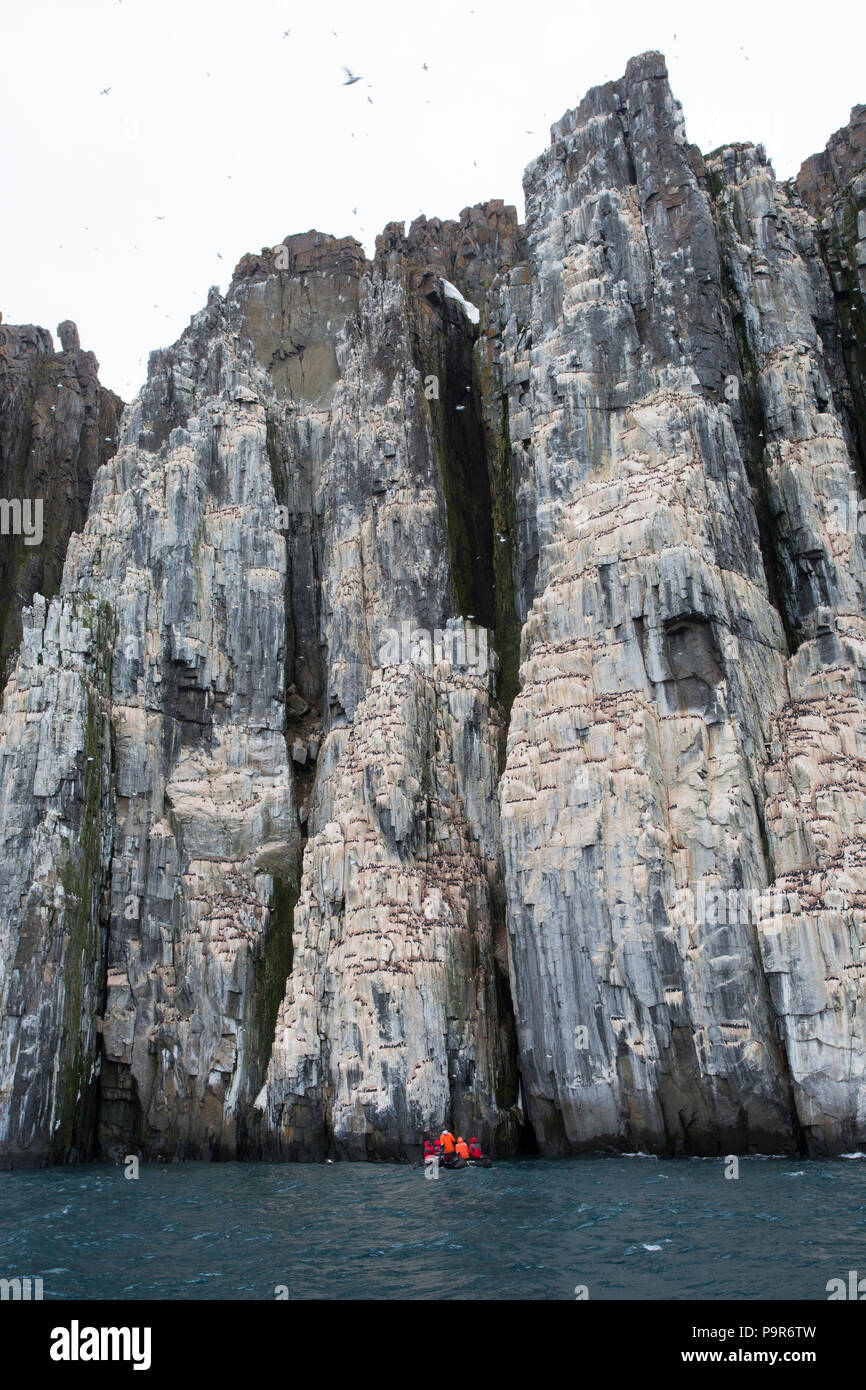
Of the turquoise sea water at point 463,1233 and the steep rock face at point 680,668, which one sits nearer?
the turquoise sea water at point 463,1233

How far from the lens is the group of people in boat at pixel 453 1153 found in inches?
1692

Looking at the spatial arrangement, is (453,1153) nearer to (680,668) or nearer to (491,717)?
(680,668)

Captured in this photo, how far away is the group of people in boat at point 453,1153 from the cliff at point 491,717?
3748 mm

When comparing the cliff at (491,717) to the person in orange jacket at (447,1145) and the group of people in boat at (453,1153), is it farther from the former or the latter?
the person in orange jacket at (447,1145)

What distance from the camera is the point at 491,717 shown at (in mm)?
60125

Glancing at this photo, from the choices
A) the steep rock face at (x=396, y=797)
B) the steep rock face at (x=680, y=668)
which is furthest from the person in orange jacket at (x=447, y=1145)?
the steep rock face at (x=680, y=668)

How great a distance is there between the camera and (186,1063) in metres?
56.9

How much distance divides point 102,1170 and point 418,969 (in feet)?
54.5

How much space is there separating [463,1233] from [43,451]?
73245 millimetres

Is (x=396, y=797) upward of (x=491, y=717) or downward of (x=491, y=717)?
downward

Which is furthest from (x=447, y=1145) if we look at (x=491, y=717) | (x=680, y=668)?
(x=491, y=717)
